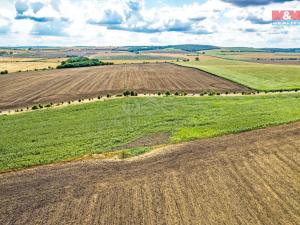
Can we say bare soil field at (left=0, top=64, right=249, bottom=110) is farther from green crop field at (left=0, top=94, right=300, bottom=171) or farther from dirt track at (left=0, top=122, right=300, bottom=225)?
dirt track at (left=0, top=122, right=300, bottom=225)

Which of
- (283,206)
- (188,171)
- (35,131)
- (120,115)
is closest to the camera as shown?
(283,206)

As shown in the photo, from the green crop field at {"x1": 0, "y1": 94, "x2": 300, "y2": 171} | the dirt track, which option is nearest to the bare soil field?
the green crop field at {"x1": 0, "y1": 94, "x2": 300, "y2": 171}

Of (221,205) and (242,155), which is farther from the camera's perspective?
(242,155)

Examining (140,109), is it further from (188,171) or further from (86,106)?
(188,171)

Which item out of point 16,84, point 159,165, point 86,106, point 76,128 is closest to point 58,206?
point 159,165

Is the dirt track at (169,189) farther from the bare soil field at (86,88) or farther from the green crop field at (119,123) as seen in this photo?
the bare soil field at (86,88)
